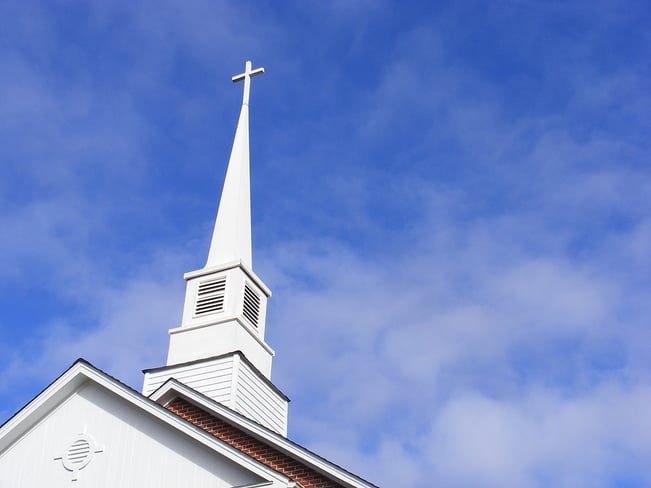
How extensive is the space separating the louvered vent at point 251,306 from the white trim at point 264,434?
174 inches

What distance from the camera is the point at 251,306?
22.3m

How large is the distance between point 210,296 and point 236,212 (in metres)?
3.19

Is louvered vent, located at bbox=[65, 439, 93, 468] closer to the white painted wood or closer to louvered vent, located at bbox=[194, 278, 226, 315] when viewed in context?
the white painted wood

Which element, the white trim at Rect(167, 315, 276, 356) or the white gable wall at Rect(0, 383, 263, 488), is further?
the white trim at Rect(167, 315, 276, 356)

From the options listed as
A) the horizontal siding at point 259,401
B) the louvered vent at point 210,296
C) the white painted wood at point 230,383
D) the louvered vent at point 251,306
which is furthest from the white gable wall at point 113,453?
the louvered vent at point 251,306

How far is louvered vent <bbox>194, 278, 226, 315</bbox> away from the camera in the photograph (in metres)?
21.9

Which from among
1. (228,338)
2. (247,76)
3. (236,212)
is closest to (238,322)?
(228,338)

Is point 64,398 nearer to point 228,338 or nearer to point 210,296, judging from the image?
point 228,338

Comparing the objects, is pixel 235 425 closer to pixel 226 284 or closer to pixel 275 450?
pixel 275 450

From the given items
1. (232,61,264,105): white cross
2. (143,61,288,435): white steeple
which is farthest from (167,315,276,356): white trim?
(232,61,264,105): white cross

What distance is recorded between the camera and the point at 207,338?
21.2 metres

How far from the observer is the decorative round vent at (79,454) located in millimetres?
15242

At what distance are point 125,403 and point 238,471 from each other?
248 cm

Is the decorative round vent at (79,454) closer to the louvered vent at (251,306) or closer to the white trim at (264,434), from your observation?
the white trim at (264,434)
